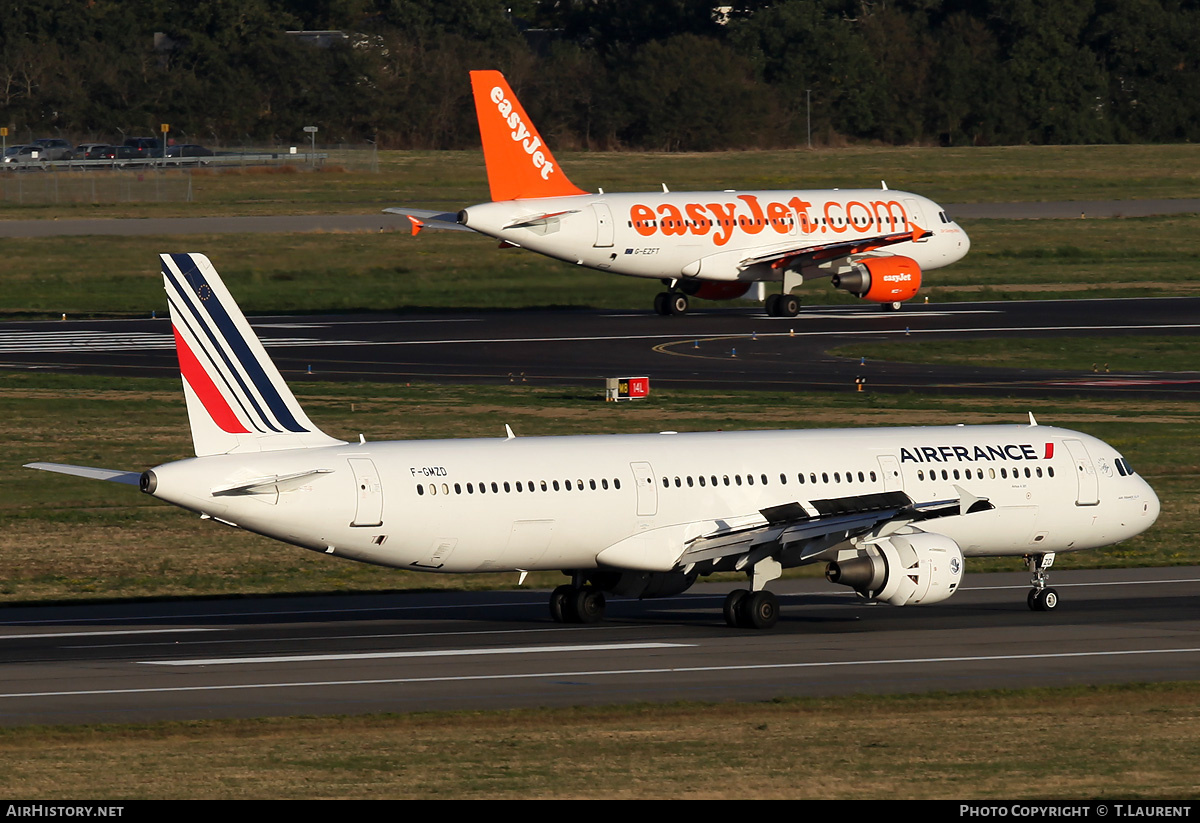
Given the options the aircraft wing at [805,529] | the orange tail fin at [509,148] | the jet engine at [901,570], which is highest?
the orange tail fin at [509,148]

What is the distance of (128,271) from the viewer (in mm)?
103812

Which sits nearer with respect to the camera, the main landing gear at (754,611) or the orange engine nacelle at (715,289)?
the main landing gear at (754,611)

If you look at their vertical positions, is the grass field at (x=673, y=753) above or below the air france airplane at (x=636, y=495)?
below

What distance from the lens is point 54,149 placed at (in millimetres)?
162500

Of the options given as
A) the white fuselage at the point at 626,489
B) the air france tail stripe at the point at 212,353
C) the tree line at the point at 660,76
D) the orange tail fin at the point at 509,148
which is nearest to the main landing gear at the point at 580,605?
the white fuselage at the point at 626,489

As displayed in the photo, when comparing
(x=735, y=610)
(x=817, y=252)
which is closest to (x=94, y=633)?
(x=735, y=610)

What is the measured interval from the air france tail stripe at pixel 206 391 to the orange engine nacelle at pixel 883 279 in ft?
188

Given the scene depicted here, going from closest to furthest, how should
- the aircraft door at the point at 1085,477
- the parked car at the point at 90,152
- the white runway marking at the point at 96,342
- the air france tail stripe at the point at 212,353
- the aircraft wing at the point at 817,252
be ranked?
the air france tail stripe at the point at 212,353
the aircraft door at the point at 1085,477
the white runway marking at the point at 96,342
the aircraft wing at the point at 817,252
the parked car at the point at 90,152

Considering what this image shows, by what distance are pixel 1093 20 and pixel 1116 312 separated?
107 meters

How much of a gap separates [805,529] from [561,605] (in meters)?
4.93

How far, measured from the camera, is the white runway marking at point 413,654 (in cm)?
3136

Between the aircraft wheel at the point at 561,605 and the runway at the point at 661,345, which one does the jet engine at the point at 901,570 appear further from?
the runway at the point at 661,345

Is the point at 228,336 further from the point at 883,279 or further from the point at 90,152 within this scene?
the point at 90,152
